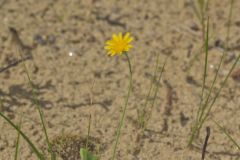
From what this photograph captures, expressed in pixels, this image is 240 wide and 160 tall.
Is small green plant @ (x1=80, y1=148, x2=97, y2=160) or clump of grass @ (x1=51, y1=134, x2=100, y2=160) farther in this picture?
clump of grass @ (x1=51, y1=134, x2=100, y2=160)

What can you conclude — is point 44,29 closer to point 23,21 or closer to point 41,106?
point 23,21

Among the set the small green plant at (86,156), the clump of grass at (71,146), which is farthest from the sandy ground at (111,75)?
the small green plant at (86,156)

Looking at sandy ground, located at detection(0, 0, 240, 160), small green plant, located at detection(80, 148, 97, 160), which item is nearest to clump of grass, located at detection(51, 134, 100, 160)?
sandy ground, located at detection(0, 0, 240, 160)

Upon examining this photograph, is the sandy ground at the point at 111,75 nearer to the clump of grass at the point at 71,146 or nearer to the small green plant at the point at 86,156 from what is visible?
the clump of grass at the point at 71,146

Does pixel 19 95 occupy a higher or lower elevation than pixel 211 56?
lower

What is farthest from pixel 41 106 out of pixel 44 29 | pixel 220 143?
pixel 220 143

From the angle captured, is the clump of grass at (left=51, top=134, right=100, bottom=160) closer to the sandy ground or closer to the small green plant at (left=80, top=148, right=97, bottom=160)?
the sandy ground

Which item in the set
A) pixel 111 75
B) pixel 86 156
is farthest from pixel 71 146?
pixel 111 75

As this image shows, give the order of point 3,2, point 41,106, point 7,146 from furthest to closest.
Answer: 1. point 3,2
2. point 41,106
3. point 7,146
